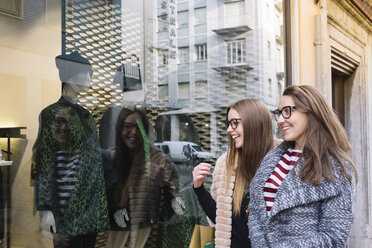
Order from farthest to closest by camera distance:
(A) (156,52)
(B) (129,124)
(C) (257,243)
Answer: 1. (A) (156,52)
2. (B) (129,124)
3. (C) (257,243)

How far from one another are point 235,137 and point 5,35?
2.03 metres

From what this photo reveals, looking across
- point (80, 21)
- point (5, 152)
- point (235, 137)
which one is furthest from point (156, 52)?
point (235, 137)

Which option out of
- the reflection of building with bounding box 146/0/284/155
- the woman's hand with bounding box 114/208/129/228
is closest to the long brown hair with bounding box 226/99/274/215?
the woman's hand with bounding box 114/208/129/228

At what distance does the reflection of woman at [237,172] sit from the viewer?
84.7 inches

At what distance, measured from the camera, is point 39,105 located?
128 inches

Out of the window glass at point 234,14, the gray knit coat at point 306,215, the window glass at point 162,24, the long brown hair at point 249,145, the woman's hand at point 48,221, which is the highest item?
the window glass at point 234,14

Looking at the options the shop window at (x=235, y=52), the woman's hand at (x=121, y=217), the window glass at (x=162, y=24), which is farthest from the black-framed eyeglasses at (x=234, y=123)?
the shop window at (x=235, y=52)

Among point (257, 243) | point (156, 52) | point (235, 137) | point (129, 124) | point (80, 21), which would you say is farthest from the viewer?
point (156, 52)

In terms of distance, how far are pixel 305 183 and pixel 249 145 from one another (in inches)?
25.2

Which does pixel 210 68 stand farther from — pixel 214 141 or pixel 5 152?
pixel 5 152

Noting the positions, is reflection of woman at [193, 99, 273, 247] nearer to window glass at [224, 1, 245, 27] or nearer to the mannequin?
the mannequin

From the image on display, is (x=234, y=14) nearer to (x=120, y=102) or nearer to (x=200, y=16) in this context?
(x=200, y=16)

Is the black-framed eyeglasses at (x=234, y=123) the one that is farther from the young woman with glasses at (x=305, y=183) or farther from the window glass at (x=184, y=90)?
the window glass at (x=184, y=90)

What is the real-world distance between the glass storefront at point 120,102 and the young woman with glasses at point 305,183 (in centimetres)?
135
